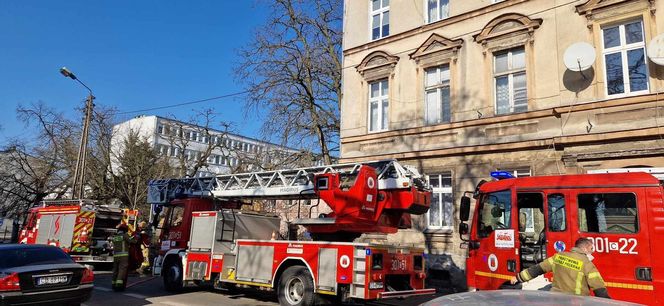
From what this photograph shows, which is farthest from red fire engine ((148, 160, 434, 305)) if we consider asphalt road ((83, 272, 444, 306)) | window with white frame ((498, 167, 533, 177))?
window with white frame ((498, 167, 533, 177))

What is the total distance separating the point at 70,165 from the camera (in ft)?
98.6

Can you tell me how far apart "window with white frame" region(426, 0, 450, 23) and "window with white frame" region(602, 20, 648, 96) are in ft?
16.4

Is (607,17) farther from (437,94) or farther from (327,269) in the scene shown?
(327,269)

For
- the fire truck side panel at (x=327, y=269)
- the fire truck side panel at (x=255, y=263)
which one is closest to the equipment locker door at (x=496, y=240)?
the fire truck side panel at (x=327, y=269)

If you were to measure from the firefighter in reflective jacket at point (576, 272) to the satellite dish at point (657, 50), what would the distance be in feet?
23.3

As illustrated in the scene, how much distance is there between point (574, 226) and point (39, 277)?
8.83m

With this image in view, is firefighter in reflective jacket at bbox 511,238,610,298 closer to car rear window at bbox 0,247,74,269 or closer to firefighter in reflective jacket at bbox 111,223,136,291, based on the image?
car rear window at bbox 0,247,74,269

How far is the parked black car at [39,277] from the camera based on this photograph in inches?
301

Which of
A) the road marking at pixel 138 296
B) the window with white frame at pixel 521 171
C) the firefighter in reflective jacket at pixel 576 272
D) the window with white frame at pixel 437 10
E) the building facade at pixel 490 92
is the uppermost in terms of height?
the window with white frame at pixel 437 10

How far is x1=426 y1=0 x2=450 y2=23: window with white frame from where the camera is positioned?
15195 mm

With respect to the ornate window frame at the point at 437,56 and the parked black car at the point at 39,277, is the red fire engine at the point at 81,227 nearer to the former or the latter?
the parked black car at the point at 39,277

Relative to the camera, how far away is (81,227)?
16953 millimetres

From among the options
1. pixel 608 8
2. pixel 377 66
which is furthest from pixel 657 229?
pixel 377 66

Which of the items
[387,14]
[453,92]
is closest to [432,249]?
[453,92]
